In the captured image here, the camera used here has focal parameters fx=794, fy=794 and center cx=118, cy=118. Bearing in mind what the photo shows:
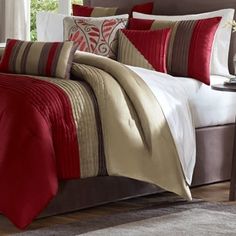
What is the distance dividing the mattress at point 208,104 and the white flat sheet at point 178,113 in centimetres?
11

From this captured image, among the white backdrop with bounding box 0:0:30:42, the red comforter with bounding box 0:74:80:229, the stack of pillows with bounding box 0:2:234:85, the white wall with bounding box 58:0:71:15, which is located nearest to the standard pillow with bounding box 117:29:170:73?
the stack of pillows with bounding box 0:2:234:85

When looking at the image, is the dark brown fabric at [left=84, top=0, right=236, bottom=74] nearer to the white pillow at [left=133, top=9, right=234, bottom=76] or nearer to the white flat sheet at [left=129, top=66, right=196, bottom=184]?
the white pillow at [left=133, top=9, right=234, bottom=76]

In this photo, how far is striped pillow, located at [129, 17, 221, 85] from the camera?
4.70 metres

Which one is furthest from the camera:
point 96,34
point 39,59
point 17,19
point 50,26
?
point 17,19

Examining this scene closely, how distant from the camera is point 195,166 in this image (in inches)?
175

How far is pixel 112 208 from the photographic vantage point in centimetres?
405

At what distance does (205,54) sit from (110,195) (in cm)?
116

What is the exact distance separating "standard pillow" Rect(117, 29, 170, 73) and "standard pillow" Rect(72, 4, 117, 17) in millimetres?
799

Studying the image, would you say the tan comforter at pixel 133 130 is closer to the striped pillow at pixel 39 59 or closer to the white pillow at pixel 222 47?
the striped pillow at pixel 39 59

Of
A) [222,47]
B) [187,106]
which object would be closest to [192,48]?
[222,47]

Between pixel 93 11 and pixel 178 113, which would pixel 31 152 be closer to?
pixel 178 113

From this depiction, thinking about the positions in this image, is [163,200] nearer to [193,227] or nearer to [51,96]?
[193,227]

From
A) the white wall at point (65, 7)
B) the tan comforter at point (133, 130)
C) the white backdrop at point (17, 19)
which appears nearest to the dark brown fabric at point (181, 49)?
the tan comforter at point (133, 130)

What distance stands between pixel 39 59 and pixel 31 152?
2.75 feet
